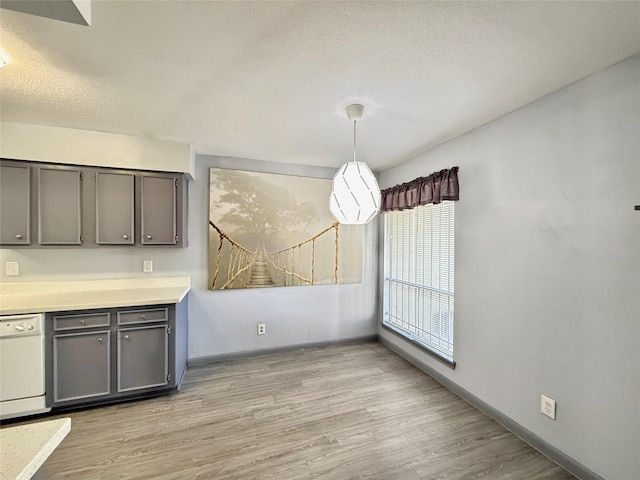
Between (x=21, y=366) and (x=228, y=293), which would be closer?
(x=21, y=366)

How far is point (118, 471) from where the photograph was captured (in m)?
1.67

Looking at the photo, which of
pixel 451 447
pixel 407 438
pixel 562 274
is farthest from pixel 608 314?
pixel 407 438

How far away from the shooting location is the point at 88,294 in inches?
99.3

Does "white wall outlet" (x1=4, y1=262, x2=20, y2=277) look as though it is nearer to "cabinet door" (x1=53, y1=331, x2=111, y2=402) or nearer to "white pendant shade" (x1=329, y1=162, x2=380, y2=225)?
"cabinet door" (x1=53, y1=331, x2=111, y2=402)

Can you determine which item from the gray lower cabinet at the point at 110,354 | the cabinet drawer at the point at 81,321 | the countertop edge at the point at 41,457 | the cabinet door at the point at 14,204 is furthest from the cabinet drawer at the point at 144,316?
the countertop edge at the point at 41,457

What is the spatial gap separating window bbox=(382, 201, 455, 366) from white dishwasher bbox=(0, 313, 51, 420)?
3.38 m

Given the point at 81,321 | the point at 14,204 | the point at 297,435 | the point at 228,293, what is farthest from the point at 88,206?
the point at 297,435

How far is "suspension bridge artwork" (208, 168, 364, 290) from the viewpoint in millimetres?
3135

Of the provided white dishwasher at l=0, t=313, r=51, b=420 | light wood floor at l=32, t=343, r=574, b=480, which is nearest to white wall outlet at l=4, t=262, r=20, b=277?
white dishwasher at l=0, t=313, r=51, b=420

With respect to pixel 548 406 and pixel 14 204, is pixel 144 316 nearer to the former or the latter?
pixel 14 204

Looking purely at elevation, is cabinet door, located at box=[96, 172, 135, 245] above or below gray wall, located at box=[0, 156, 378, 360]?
above

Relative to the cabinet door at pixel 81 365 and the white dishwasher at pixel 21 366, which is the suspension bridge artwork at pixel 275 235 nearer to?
the cabinet door at pixel 81 365

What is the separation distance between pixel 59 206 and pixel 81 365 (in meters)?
1.39

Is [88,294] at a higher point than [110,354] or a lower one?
higher
